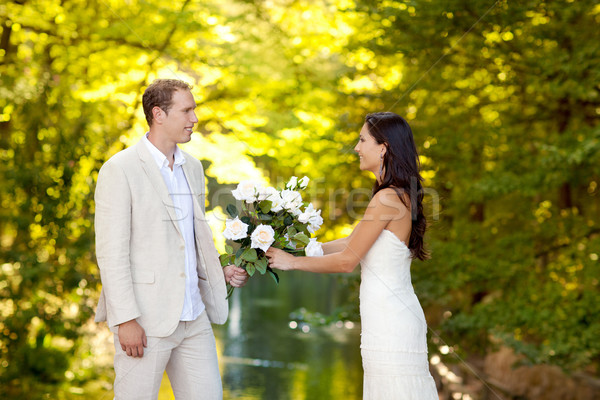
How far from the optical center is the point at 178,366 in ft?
9.46

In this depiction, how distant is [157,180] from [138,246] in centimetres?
30

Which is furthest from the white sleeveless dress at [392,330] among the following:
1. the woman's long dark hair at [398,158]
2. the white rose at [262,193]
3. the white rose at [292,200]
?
the white rose at [262,193]

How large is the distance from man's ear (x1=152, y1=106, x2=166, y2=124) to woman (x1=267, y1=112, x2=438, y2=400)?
36.7 inches

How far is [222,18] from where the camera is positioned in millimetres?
9789

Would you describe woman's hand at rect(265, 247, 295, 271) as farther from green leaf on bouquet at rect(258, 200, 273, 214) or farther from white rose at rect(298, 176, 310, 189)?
white rose at rect(298, 176, 310, 189)

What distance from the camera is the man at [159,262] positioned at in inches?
104

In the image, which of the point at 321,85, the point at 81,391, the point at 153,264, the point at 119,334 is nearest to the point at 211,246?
the point at 153,264

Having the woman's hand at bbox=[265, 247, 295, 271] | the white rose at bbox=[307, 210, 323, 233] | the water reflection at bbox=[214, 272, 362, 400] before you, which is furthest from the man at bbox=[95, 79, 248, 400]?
the water reflection at bbox=[214, 272, 362, 400]

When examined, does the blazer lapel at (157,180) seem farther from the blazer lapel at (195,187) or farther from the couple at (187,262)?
the blazer lapel at (195,187)

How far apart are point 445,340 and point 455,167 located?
1.94m

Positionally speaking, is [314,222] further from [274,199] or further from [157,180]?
[157,180]

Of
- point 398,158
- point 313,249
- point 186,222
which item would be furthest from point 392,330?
point 186,222

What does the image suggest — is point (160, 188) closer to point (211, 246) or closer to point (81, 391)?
point (211, 246)

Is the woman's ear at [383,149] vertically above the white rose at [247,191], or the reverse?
the woman's ear at [383,149]
